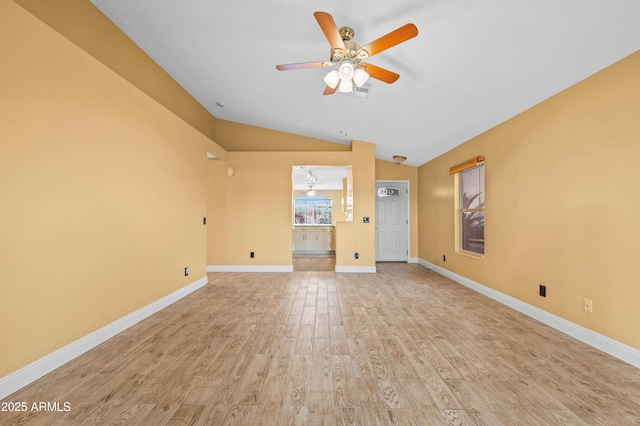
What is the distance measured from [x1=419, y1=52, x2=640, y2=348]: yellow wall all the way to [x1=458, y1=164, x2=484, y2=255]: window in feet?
1.30

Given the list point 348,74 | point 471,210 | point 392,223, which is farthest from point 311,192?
point 348,74

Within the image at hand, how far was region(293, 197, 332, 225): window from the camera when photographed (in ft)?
38.0

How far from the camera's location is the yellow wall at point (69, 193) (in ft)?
5.74

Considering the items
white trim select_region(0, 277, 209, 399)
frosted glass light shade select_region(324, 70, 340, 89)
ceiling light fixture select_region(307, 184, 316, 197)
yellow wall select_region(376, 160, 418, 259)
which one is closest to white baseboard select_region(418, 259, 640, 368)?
yellow wall select_region(376, 160, 418, 259)

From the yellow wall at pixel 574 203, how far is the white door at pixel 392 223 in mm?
2866

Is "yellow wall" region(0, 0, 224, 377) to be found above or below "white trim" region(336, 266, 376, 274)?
above

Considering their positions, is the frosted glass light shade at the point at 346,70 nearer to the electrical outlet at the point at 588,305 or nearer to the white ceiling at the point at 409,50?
the white ceiling at the point at 409,50

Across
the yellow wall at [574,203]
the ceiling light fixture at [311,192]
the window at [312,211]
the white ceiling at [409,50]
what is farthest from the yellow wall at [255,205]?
the window at [312,211]

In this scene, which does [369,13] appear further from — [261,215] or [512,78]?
[261,215]

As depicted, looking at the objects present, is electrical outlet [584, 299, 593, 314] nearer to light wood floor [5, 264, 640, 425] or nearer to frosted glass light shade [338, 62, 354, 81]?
light wood floor [5, 264, 640, 425]

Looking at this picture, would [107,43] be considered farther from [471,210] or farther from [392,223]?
[392,223]

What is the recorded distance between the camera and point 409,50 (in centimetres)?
245

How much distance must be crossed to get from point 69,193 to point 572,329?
462cm

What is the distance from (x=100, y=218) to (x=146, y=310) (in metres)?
1.21
